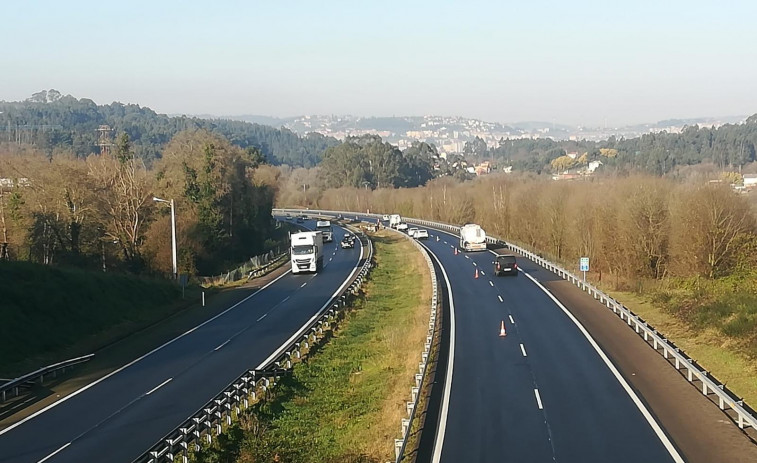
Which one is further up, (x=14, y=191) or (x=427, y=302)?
(x=14, y=191)

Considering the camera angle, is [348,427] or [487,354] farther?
[487,354]

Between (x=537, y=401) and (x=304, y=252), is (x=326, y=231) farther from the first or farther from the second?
(x=537, y=401)

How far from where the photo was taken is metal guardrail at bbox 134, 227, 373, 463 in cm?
1734

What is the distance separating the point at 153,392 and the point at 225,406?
5.14 metres

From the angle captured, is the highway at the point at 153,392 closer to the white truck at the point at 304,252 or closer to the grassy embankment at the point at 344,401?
the grassy embankment at the point at 344,401

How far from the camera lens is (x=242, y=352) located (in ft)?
106

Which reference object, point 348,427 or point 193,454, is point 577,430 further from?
point 193,454

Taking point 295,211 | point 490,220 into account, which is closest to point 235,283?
point 490,220

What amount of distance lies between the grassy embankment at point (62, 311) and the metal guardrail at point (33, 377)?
870 millimetres

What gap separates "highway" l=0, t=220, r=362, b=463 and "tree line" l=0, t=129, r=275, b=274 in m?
14.3

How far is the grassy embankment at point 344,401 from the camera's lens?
19578 mm

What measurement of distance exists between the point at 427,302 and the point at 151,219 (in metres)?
26.0

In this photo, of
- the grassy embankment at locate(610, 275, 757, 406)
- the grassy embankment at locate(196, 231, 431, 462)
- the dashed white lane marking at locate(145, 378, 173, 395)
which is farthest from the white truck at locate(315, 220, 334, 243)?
the dashed white lane marking at locate(145, 378, 173, 395)

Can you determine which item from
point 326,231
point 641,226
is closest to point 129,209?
point 641,226
